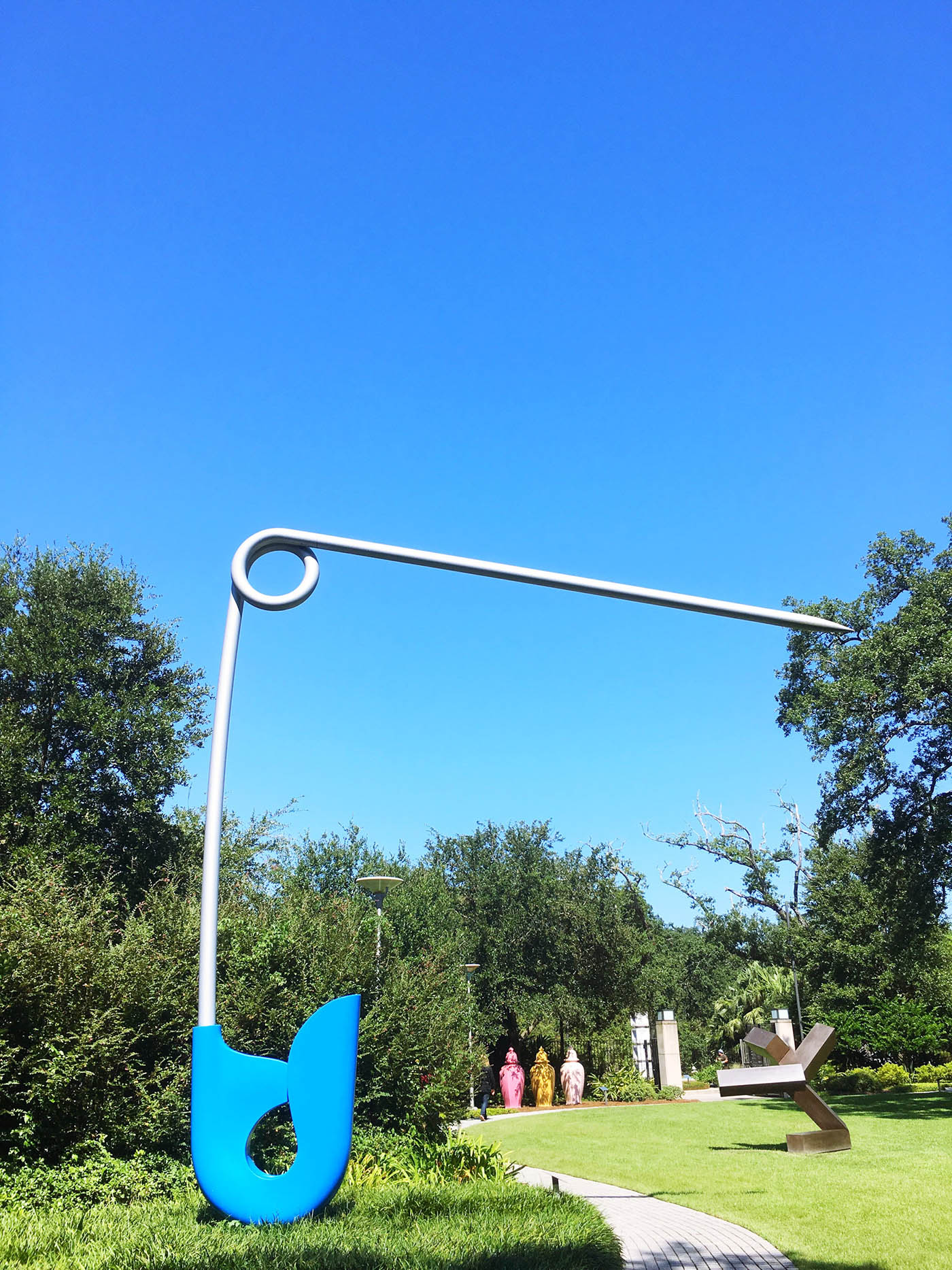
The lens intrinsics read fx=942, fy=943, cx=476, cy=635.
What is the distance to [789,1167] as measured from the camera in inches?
473

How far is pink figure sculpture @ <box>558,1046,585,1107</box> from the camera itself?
2584 cm

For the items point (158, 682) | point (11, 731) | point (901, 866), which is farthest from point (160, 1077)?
point (901, 866)

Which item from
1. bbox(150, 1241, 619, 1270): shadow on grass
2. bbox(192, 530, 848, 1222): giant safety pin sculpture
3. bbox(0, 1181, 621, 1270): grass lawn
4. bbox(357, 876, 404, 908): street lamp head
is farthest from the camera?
bbox(357, 876, 404, 908): street lamp head

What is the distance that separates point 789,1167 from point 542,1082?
1548cm

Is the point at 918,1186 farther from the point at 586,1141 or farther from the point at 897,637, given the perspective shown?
the point at 897,637

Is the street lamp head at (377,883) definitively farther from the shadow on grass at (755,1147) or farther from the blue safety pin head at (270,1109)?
the shadow on grass at (755,1147)

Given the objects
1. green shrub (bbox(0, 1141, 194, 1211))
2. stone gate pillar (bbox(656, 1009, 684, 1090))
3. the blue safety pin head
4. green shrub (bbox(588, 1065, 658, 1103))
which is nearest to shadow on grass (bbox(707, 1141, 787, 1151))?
green shrub (bbox(0, 1141, 194, 1211))

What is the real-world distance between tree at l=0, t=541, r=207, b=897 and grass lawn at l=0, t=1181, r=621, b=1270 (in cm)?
1101

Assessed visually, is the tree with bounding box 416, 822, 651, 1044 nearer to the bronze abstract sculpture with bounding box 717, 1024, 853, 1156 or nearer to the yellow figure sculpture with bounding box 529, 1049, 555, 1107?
the yellow figure sculpture with bounding box 529, 1049, 555, 1107

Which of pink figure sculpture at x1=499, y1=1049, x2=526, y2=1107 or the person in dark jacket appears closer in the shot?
the person in dark jacket

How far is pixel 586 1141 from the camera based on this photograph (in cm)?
Result: 1595

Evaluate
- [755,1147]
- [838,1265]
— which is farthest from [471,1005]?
[838,1265]

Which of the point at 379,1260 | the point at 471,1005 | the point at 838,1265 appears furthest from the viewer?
the point at 471,1005

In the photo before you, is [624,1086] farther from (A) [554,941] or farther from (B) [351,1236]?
(B) [351,1236]
